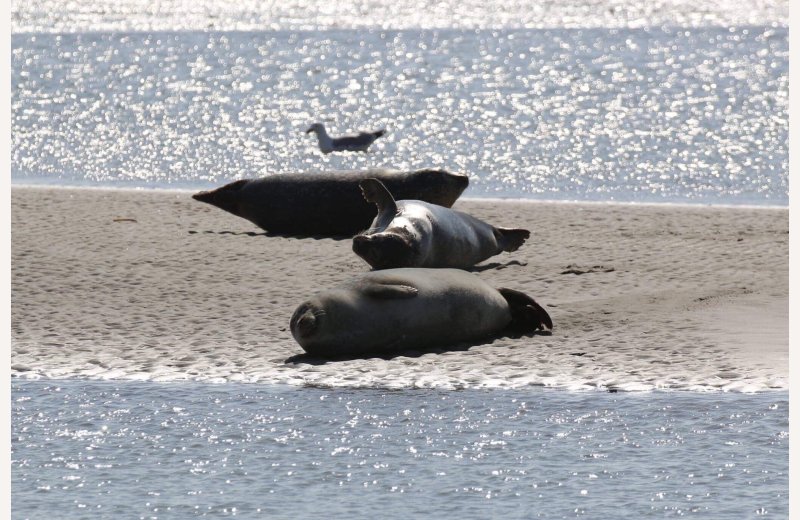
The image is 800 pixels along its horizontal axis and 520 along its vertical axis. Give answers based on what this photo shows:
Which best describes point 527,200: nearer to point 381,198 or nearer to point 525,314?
point 381,198

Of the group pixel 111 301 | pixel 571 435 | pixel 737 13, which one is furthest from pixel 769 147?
pixel 737 13

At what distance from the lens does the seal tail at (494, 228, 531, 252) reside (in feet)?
29.6

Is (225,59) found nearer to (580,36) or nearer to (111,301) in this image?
(580,36)

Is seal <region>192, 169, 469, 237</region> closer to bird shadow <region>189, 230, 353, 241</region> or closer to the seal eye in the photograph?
bird shadow <region>189, 230, 353, 241</region>

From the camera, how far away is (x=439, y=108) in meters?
17.9

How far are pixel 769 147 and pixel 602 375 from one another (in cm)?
877

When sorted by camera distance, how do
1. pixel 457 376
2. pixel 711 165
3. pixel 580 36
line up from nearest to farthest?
pixel 457 376 → pixel 711 165 → pixel 580 36

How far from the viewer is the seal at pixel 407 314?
6.77 metres

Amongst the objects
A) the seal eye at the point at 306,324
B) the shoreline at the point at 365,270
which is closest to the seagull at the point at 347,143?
the shoreline at the point at 365,270

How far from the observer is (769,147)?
1466cm

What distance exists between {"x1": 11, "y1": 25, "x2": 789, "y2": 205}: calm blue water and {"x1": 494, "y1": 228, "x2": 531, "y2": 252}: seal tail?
326 centimetres

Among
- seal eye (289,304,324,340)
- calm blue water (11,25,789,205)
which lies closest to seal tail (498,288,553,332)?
seal eye (289,304,324,340)

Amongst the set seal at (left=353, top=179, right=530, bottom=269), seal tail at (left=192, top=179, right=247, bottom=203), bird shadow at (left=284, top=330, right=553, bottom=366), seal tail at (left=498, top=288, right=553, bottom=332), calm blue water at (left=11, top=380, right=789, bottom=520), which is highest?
seal tail at (left=192, top=179, right=247, bottom=203)

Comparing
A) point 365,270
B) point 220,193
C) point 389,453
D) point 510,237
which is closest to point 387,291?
point 389,453
